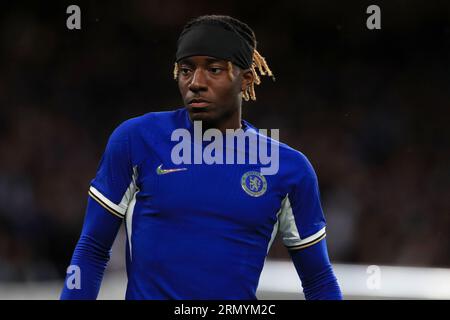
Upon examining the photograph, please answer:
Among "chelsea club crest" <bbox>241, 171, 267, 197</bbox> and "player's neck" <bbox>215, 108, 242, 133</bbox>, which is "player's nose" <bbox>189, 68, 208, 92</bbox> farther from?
"chelsea club crest" <bbox>241, 171, 267, 197</bbox>

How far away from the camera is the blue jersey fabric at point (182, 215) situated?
110 inches

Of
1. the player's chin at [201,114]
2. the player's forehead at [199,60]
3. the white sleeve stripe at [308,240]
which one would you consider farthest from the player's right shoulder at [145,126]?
the white sleeve stripe at [308,240]

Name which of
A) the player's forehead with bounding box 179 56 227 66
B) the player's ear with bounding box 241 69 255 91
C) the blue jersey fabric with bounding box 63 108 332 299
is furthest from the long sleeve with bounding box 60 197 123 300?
the player's ear with bounding box 241 69 255 91

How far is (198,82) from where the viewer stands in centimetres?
284

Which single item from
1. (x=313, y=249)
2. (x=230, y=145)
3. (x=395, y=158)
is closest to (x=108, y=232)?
(x=230, y=145)

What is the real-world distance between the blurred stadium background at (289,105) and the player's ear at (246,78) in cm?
588

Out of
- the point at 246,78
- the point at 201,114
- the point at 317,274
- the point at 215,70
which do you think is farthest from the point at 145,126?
the point at 317,274

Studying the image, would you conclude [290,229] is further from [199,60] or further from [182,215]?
[199,60]

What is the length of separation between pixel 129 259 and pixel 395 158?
764cm

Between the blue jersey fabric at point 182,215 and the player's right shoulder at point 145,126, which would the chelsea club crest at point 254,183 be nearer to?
the blue jersey fabric at point 182,215

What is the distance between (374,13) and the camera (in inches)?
417

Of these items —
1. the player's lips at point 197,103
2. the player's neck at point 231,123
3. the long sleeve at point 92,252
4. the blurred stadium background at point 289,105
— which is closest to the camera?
the long sleeve at point 92,252

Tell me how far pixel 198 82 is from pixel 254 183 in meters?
0.40

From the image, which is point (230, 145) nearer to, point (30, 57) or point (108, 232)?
point (108, 232)
